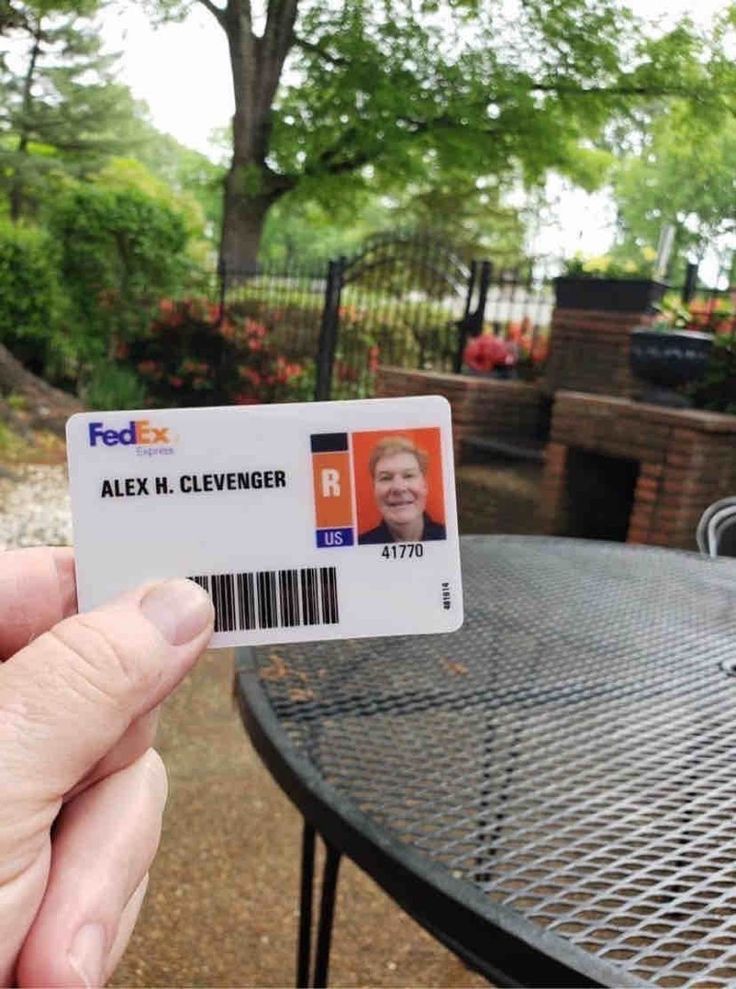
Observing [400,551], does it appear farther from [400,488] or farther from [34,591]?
[34,591]

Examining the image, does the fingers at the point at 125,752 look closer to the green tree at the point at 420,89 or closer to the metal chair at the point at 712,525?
the metal chair at the point at 712,525

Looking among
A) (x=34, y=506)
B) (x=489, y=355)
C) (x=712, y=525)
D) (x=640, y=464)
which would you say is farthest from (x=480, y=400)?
(x=34, y=506)

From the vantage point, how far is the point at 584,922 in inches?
19.1

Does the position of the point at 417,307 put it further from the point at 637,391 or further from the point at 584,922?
the point at 584,922

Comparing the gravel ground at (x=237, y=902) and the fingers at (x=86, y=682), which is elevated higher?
the fingers at (x=86, y=682)

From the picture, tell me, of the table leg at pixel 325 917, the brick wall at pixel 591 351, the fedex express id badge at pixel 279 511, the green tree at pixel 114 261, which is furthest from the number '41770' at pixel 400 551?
the green tree at pixel 114 261

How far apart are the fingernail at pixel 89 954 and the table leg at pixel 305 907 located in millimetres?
581

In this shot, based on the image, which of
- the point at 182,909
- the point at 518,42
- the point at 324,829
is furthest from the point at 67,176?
the point at 324,829

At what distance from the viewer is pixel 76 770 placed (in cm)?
33

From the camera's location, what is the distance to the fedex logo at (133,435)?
0.34 metres

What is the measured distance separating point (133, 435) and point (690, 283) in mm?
3321

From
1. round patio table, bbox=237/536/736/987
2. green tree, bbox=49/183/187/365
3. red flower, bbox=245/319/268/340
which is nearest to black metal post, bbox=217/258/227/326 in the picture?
red flower, bbox=245/319/268/340

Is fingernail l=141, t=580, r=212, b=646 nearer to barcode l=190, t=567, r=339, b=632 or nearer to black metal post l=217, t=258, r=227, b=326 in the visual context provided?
barcode l=190, t=567, r=339, b=632

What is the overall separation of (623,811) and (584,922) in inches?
5.6
